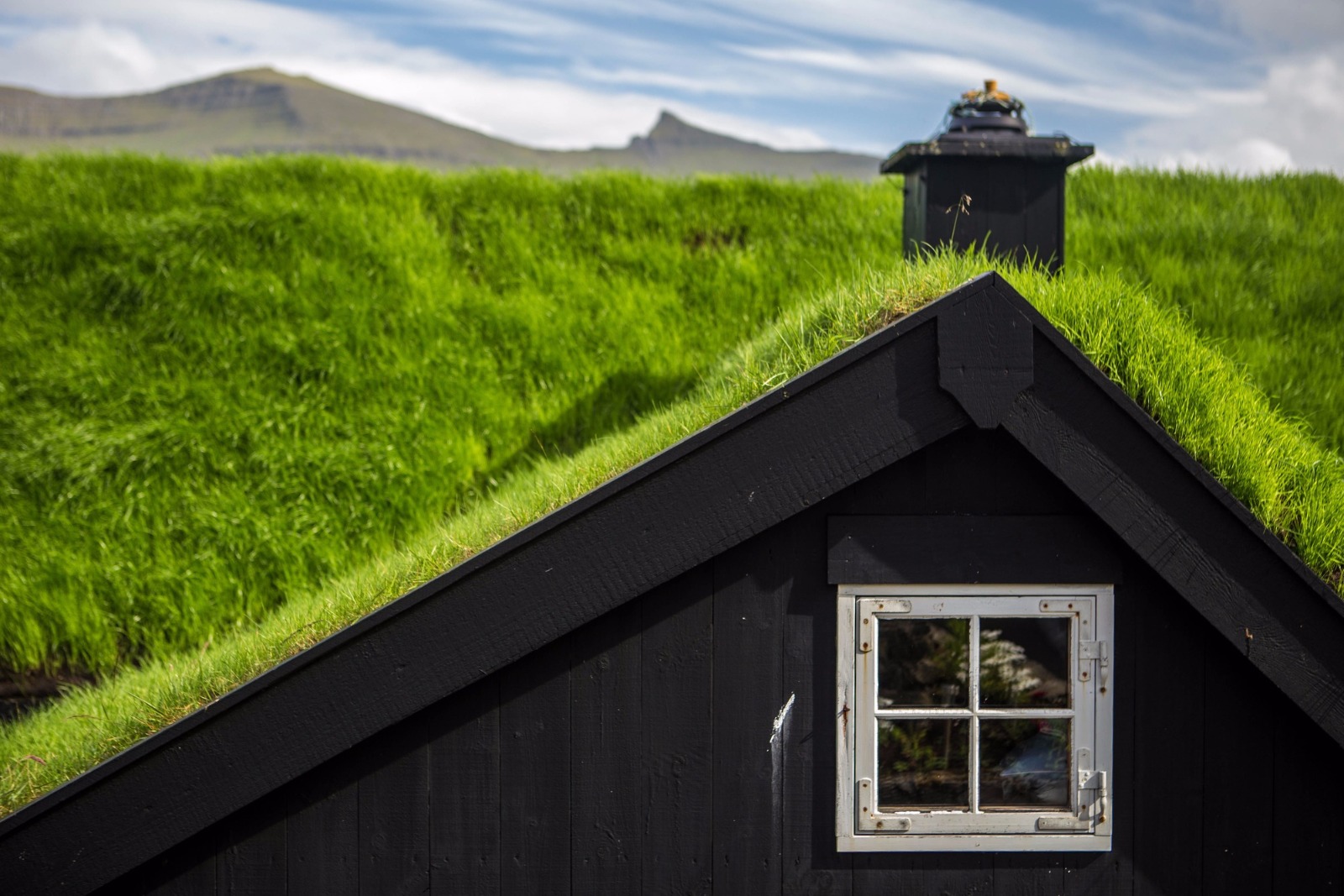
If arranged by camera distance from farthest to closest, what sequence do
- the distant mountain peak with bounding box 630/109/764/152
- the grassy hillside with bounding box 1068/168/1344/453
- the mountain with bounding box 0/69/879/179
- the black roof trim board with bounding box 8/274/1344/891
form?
the distant mountain peak with bounding box 630/109/764/152
the mountain with bounding box 0/69/879/179
the grassy hillside with bounding box 1068/168/1344/453
the black roof trim board with bounding box 8/274/1344/891

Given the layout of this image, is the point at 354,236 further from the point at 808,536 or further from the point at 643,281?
the point at 808,536

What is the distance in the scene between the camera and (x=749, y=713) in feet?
10.3

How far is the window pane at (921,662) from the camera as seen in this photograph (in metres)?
3.26

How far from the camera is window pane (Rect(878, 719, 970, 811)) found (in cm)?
321

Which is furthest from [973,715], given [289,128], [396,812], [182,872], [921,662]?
[289,128]

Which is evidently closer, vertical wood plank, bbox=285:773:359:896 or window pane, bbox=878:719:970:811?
vertical wood plank, bbox=285:773:359:896

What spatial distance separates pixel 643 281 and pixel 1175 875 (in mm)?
7772

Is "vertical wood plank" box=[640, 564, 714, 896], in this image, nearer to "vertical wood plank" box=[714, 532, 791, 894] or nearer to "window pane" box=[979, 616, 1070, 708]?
"vertical wood plank" box=[714, 532, 791, 894]

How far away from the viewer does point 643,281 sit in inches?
390

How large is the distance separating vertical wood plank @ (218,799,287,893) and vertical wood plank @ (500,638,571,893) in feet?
2.44

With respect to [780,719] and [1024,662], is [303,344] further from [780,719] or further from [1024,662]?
[1024,662]

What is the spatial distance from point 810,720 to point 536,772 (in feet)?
3.10

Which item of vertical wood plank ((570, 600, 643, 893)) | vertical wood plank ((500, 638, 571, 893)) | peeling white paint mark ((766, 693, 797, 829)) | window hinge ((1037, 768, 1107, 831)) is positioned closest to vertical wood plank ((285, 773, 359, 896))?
vertical wood plank ((500, 638, 571, 893))

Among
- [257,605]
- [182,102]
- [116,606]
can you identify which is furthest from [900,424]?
[182,102]
